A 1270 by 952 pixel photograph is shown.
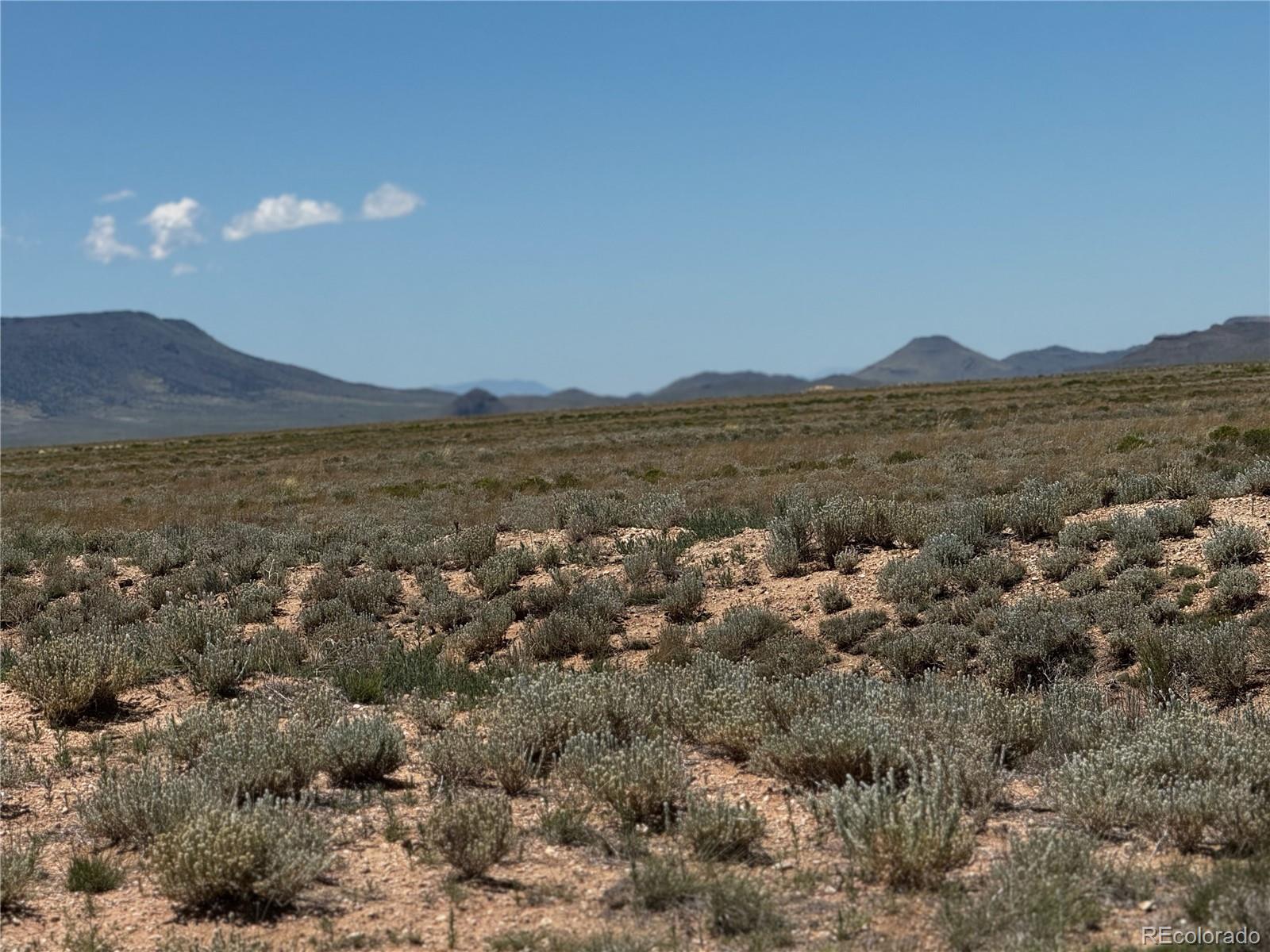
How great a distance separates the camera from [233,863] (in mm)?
5074

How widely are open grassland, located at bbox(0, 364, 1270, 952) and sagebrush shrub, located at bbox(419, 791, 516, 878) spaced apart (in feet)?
0.07

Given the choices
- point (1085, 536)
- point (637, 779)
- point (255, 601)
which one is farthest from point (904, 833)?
point (255, 601)

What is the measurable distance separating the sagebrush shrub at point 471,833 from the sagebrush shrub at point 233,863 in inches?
22.9

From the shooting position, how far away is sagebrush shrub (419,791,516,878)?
5418mm

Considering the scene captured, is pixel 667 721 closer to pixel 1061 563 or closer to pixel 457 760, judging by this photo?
pixel 457 760

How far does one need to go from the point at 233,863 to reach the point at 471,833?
1.15 metres

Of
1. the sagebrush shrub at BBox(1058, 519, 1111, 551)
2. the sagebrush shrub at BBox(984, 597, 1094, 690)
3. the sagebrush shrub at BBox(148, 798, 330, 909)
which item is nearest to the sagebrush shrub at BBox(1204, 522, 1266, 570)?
the sagebrush shrub at BBox(1058, 519, 1111, 551)

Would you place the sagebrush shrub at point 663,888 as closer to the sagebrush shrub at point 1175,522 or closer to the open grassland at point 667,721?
the open grassland at point 667,721

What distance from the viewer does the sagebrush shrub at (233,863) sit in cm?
509

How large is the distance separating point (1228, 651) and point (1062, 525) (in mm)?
4234


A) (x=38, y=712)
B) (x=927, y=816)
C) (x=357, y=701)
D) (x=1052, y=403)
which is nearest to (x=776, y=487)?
(x=357, y=701)

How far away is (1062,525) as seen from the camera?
12.8 metres

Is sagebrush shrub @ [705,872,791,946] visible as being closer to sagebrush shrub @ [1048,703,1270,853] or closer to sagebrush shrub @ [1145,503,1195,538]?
sagebrush shrub @ [1048,703,1270,853]

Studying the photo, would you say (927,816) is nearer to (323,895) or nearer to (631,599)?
(323,895)
